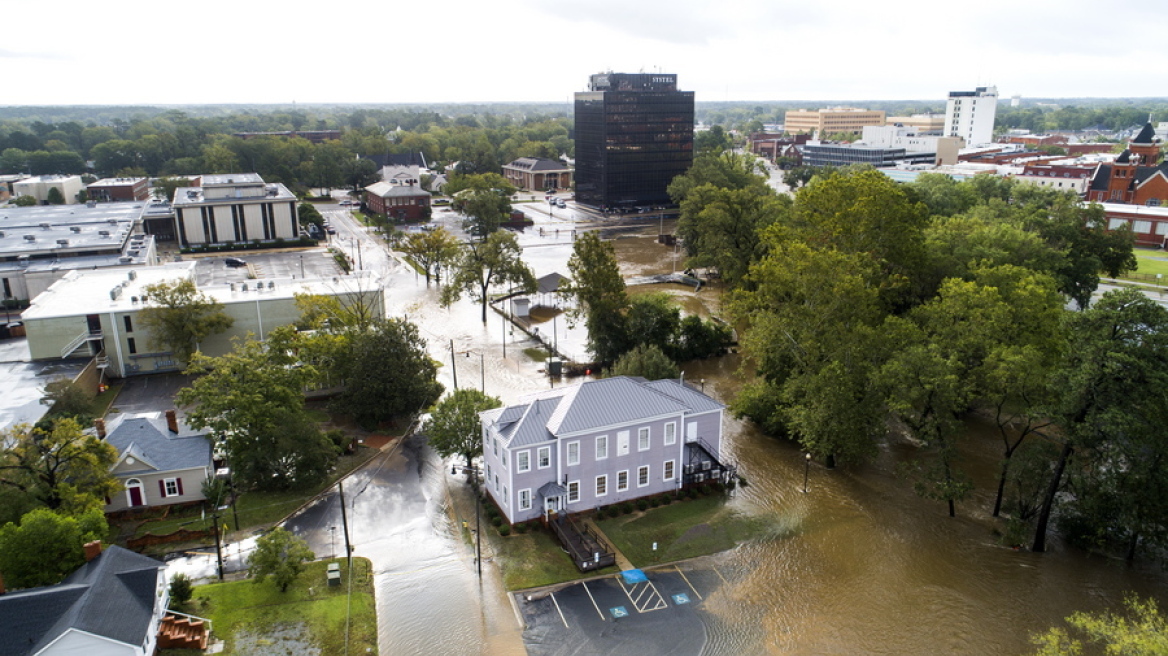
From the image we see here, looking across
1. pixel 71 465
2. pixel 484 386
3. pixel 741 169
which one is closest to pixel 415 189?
pixel 741 169

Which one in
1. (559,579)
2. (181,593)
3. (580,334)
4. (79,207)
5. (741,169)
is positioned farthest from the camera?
(741,169)

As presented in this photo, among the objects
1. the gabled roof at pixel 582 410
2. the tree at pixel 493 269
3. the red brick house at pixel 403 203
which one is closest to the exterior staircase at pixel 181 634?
the gabled roof at pixel 582 410

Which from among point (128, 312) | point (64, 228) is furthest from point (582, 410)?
point (64, 228)

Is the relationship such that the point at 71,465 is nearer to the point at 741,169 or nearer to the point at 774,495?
the point at 774,495

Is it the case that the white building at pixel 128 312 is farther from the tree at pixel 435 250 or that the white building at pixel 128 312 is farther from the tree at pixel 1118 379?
the tree at pixel 1118 379

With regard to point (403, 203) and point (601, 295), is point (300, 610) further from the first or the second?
point (403, 203)

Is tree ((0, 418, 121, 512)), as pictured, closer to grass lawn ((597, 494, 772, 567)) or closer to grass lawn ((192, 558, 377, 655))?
grass lawn ((192, 558, 377, 655))
